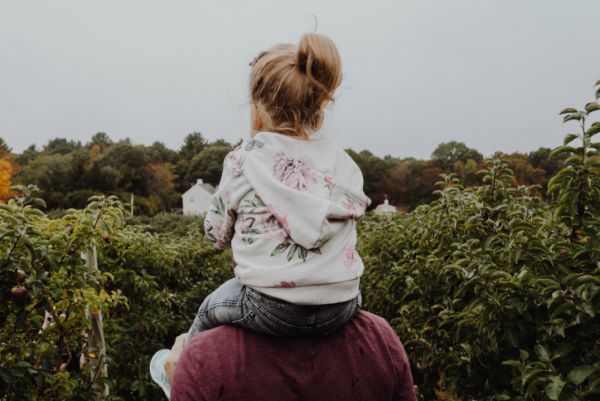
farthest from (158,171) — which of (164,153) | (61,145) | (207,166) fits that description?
(61,145)

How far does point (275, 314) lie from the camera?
111cm

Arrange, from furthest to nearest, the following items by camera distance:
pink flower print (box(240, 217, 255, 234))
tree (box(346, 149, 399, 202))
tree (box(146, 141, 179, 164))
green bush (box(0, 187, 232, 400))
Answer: tree (box(146, 141, 179, 164)) → tree (box(346, 149, 399, 202)) → green bush (box(0, 187, 232, 400)) → pink flower print (box(240, 217, 255, 234))

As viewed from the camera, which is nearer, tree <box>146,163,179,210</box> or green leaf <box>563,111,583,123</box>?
green leaf <box>563,111,583,123</box>

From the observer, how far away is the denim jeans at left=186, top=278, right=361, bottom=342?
3.66 ft

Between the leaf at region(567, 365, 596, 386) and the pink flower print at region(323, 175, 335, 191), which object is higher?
the pink flower print at region(323, 175, 335, 191)

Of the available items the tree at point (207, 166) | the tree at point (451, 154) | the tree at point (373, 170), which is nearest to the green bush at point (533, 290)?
the tree at point (373, 170)

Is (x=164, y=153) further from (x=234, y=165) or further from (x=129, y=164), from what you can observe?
(x=234, y=165)

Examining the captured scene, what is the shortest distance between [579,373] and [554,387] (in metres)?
0.09

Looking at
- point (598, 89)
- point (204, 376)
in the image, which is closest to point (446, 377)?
point (598, 89)

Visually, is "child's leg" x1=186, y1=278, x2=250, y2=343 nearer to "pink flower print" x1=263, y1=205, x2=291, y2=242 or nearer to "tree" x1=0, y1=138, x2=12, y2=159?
"pink flower print" x1=263, y1=205, x2=291, y2=242

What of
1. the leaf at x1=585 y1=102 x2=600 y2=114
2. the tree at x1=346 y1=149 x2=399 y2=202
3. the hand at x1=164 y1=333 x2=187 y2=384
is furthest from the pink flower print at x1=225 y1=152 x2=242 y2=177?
the tree at x1=346 y1=149 x2=399 y2=202

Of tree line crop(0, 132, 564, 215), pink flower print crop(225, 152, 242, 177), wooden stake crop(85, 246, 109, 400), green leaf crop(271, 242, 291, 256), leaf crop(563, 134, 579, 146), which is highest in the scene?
tree line crop(0, 132, 564, 215)

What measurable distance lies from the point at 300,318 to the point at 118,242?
2.59 meters

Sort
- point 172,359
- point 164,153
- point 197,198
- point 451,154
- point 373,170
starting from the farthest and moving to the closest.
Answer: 1. point 164,153
2. point 451,154
3. point 197,198
4. point 373,170
5. point 172,359
